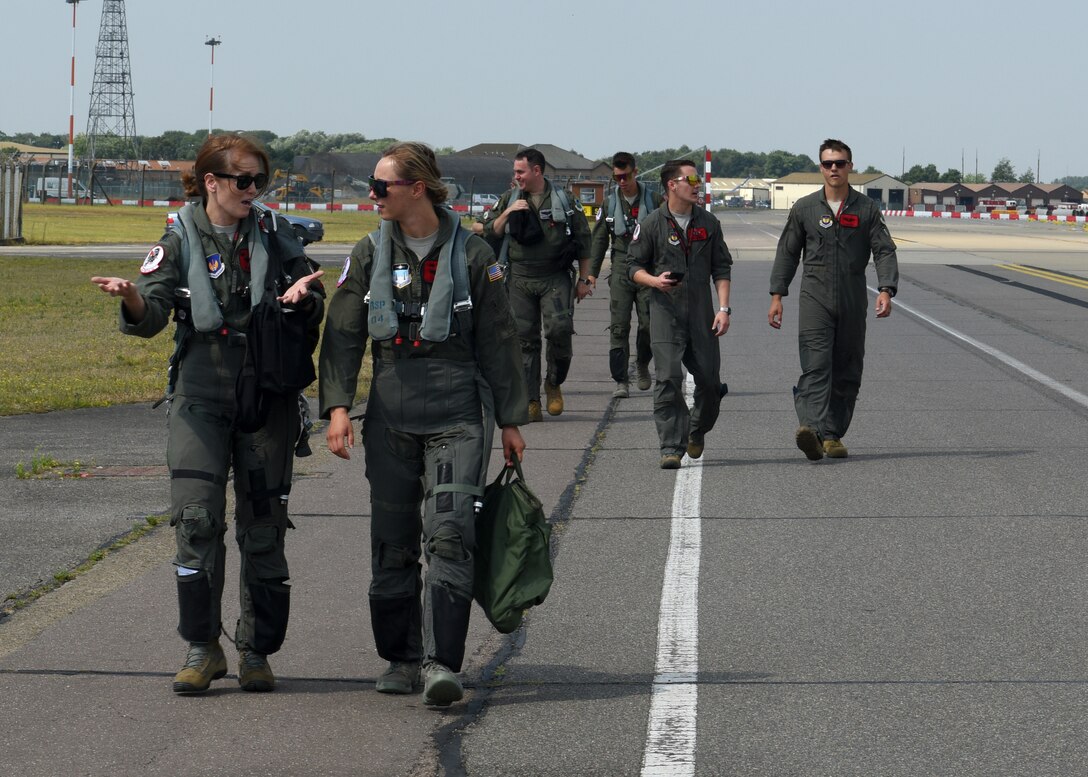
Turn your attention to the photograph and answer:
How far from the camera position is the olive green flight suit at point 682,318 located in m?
9.47

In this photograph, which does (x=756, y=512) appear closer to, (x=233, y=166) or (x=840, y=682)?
(x=840, y=682)

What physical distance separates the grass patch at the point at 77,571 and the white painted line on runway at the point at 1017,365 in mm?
7523

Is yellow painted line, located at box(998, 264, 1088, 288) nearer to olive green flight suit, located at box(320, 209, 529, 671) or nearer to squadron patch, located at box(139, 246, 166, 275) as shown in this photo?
olive green flight suit, located at box(320, 209, 529, 671)

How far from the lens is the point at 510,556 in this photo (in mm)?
5086

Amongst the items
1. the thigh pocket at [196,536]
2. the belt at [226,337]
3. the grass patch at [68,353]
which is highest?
the belt at [226,337]

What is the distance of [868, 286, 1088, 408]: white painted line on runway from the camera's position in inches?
506

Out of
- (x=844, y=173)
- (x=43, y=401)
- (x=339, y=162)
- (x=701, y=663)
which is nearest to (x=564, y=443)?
(x=844, y=173)

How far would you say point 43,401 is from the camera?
12.5m


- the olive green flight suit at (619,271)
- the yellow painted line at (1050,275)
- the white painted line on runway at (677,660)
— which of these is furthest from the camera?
the yellow painted line at (1050,275)

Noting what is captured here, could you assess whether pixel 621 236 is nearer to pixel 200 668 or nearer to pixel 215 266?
pixel 215 266

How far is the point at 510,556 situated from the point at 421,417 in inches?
20.7

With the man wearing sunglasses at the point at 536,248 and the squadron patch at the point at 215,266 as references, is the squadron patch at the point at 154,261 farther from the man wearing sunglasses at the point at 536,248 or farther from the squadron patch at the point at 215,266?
the man wearing sunglasses at the point at 536,248

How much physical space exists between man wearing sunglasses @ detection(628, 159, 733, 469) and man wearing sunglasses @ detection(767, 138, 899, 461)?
473mm

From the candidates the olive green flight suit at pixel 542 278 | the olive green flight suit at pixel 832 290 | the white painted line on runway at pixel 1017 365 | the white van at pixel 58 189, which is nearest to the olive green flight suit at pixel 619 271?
the olive green flight suit at pixel 542 278
